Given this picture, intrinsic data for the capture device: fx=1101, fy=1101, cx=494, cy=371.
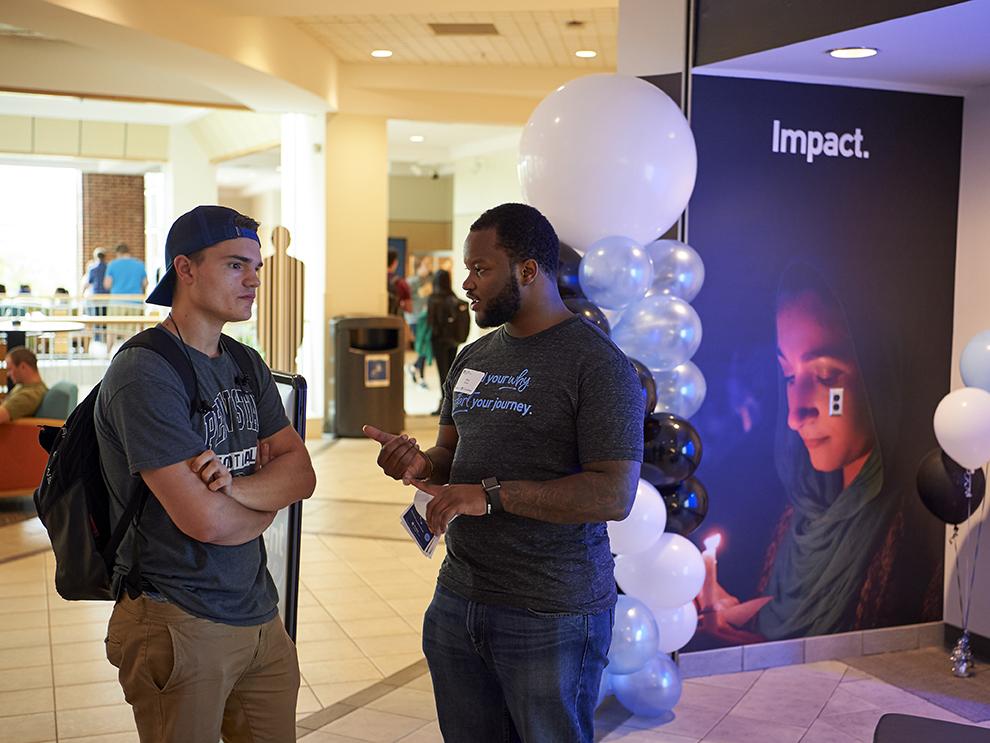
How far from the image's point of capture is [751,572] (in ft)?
14.9

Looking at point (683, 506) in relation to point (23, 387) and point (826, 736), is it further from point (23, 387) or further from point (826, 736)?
point (23, 387)

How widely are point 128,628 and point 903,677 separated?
342 centimetres

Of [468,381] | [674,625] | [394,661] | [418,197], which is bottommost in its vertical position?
[394,661]

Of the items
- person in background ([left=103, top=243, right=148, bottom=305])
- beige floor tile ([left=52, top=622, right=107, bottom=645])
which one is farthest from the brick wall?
beige floor tile ([left=52, top=622, right=107, bottom=645])

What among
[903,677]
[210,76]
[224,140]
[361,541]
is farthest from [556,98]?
[224,140]

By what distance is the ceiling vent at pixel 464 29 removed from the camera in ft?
28.1

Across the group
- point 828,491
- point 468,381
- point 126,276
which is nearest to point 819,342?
point 828,491

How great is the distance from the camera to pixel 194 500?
82.2 inches

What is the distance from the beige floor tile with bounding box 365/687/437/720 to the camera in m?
4.04

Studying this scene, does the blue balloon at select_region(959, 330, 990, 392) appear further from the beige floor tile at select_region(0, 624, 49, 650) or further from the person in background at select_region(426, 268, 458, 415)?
the person in background at select_region(426, 268, 458, 415)

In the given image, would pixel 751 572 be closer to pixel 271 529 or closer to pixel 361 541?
pixel 271 529

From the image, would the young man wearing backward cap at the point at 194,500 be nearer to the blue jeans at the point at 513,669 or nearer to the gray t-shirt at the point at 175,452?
the gray t-shirt at the point at 175,452

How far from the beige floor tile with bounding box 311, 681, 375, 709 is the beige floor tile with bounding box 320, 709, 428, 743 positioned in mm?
159

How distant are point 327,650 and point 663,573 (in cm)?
170
